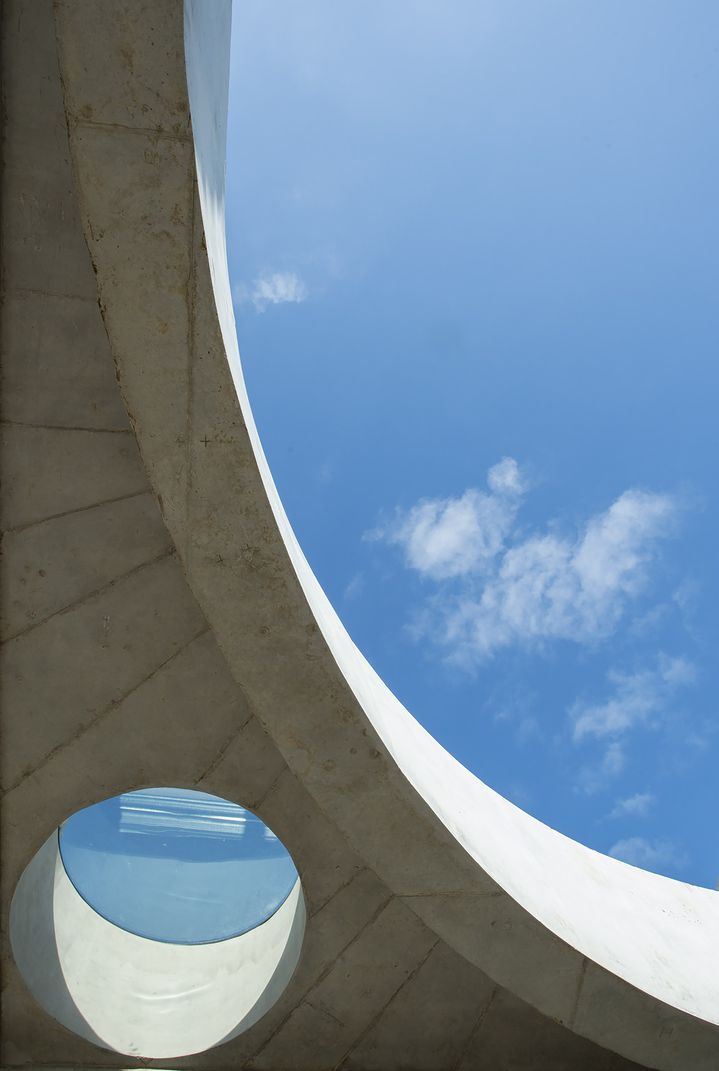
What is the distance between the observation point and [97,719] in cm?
589

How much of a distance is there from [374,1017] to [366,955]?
0.60 metres

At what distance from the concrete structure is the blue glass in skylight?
1.05m

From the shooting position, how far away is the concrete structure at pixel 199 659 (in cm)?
429

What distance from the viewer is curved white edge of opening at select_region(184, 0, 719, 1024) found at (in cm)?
479

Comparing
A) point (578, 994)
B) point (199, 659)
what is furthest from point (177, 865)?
point (578, 994)

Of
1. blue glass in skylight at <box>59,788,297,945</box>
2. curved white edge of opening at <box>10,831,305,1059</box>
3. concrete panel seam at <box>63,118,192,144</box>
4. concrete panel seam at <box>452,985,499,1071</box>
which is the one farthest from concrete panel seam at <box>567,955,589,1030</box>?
concrete panel seam at <box>63,118,192,144</box>

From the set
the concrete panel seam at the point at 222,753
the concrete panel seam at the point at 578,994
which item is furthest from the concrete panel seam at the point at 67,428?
the concrete panel seam at the point at 578,994

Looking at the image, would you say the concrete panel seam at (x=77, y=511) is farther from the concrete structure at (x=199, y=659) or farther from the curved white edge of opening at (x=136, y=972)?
the curved white edge of opening at (x=136, y=972)

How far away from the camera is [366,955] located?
6.57 metres

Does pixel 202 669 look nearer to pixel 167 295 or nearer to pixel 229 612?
pixel 229 612

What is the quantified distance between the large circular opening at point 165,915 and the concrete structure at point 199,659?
297 millimetres

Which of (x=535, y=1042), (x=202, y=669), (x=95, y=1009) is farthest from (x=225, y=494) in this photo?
(x=535, y=1042)

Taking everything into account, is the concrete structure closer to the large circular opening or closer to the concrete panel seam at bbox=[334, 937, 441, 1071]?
the concrete panel seam at bbox=[334, 937, 441, 1071]

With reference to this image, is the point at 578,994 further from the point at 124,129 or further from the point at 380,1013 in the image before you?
the point at 124,129
